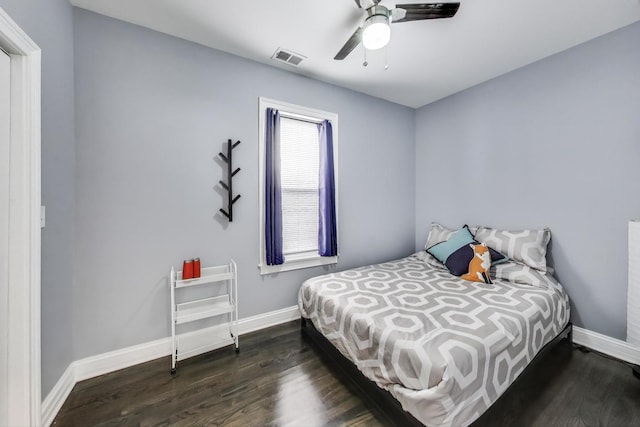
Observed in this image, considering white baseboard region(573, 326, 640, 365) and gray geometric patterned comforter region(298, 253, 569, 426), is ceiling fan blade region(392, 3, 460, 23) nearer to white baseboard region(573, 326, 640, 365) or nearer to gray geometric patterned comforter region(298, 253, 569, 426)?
gray geometric patterned comforter region(298, 253, 569, 426)

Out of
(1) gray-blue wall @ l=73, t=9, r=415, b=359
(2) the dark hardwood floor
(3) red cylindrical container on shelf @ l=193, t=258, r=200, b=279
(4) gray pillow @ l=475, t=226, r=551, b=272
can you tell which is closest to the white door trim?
(2) the dark hardwood floor

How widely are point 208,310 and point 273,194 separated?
3.98 feet

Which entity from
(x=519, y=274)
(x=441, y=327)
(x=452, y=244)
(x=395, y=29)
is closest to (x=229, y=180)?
(x=395, y=29)

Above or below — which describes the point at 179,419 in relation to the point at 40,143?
below

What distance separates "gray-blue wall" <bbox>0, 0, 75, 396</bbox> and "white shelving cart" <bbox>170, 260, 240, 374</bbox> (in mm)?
641

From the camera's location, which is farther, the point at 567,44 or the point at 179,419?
the point at 567,44

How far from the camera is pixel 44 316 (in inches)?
55.8

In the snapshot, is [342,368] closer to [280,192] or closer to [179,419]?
[179,419]

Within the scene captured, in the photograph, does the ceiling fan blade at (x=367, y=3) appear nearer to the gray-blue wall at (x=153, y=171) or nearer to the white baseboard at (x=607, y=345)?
the gray-blue wall at (x=153, y=171)

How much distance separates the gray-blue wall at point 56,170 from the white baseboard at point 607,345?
13.4 feet

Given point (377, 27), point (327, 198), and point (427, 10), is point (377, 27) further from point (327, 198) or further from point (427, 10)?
point (327, 198)

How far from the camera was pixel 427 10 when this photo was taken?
1.53m

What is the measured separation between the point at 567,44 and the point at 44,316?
4562mm

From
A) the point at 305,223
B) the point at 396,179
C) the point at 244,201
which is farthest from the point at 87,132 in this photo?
the point at 396,179
